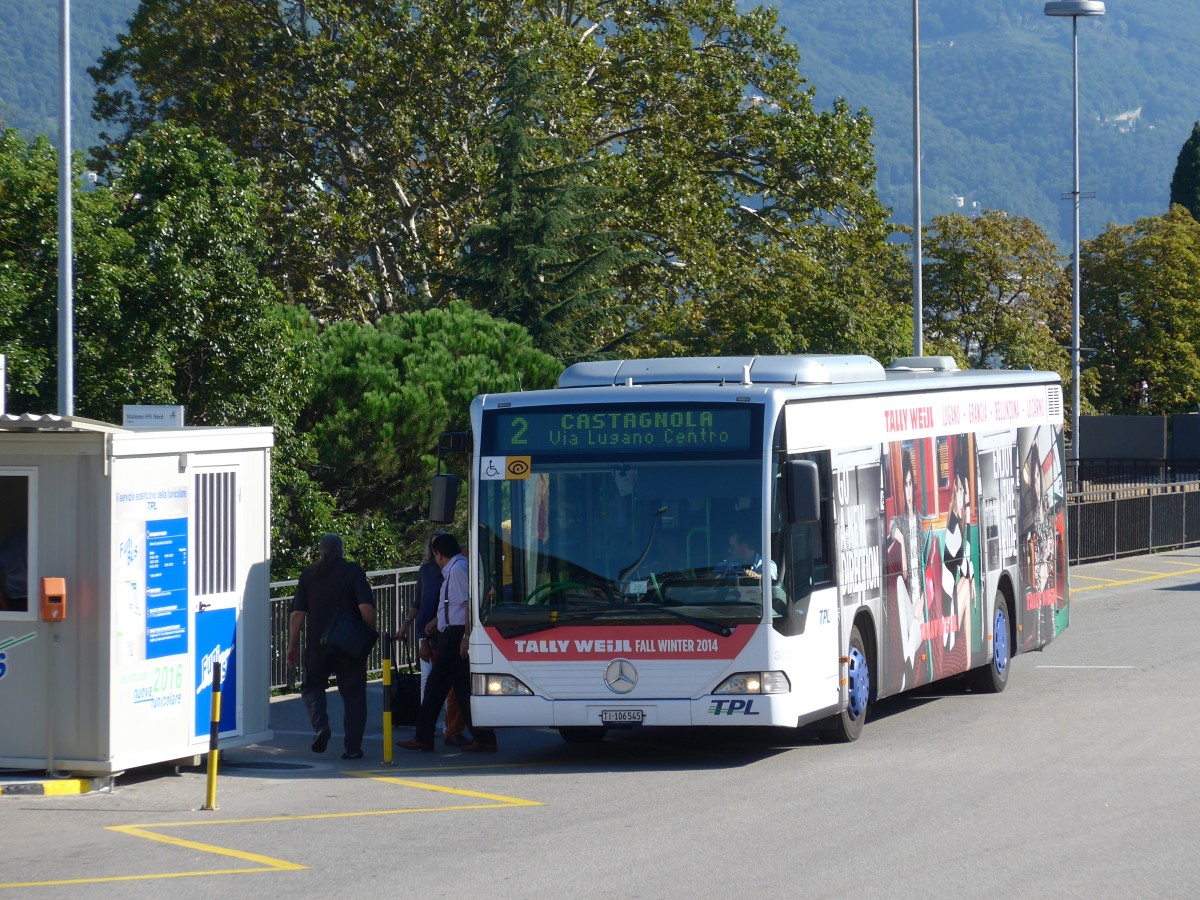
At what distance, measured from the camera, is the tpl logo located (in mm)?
12219

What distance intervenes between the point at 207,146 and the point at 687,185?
20.4m

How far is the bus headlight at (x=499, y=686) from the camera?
41.1 ft

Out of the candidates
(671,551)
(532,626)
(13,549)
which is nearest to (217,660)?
(13,549)

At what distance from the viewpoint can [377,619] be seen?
18125 mm

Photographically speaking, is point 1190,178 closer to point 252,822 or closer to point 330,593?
point 330,593

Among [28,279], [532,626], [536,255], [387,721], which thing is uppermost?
[536,255]

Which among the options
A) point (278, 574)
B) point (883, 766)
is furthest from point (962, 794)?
point (278, 574)

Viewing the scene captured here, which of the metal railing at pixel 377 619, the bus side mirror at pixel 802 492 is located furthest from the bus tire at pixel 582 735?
the metal railing at pixel 377 619

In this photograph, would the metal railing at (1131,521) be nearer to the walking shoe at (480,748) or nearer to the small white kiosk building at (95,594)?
the walking shoe at (480,748)

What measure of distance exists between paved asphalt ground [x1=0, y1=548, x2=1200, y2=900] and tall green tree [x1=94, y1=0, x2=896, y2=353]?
23746 mm

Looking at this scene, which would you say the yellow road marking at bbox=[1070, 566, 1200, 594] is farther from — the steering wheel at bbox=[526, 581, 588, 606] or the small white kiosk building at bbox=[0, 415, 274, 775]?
the small white kiosk building at bbox=[0, 415, 274, 775]

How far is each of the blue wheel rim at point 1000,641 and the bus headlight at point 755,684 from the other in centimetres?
505

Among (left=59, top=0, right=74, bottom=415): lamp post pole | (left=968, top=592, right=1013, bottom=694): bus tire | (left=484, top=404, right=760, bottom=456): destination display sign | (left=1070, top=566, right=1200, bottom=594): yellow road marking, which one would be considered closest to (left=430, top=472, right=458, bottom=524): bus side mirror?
(left=484, top=404, right=760, bottom=456): destination display sign

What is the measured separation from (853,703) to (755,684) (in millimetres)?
1657
